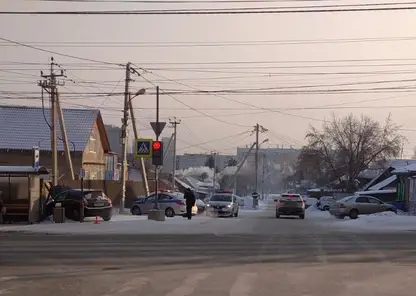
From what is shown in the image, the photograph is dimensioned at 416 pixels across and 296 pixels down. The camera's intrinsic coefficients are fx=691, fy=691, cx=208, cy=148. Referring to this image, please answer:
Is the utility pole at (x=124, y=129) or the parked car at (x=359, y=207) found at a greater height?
the utility pole at (x=124, y=129)

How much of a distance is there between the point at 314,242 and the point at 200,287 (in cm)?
1024

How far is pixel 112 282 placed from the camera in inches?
480

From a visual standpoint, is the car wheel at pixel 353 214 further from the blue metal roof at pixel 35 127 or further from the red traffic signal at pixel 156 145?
the blue metal roof at pixel 35 127

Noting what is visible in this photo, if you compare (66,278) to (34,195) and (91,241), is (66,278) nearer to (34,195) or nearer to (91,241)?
(91,241)

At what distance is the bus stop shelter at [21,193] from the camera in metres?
29.7

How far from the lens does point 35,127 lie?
189ft

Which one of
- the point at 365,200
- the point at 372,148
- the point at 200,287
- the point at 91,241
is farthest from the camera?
the point at 372,148

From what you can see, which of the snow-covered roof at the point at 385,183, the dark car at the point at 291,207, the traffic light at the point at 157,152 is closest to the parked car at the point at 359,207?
the dark car at the point at 291,207

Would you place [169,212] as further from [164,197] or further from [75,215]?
[75,215]

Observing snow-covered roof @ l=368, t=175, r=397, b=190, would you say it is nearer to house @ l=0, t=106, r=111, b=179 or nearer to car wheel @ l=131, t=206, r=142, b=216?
house @ l=0, t=106, r=111, b=179

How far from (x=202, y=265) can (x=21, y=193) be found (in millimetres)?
17436

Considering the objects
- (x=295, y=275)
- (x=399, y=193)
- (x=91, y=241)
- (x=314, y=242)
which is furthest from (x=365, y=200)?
(x=295, y=275)

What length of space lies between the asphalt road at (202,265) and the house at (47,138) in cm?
3110

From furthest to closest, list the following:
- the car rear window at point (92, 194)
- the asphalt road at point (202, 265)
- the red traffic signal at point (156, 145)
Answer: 1. the car rear window at point (92, 194)
2. the red traffic signal at point (156, 145)
3. the asphalt road at point (202, 265)
